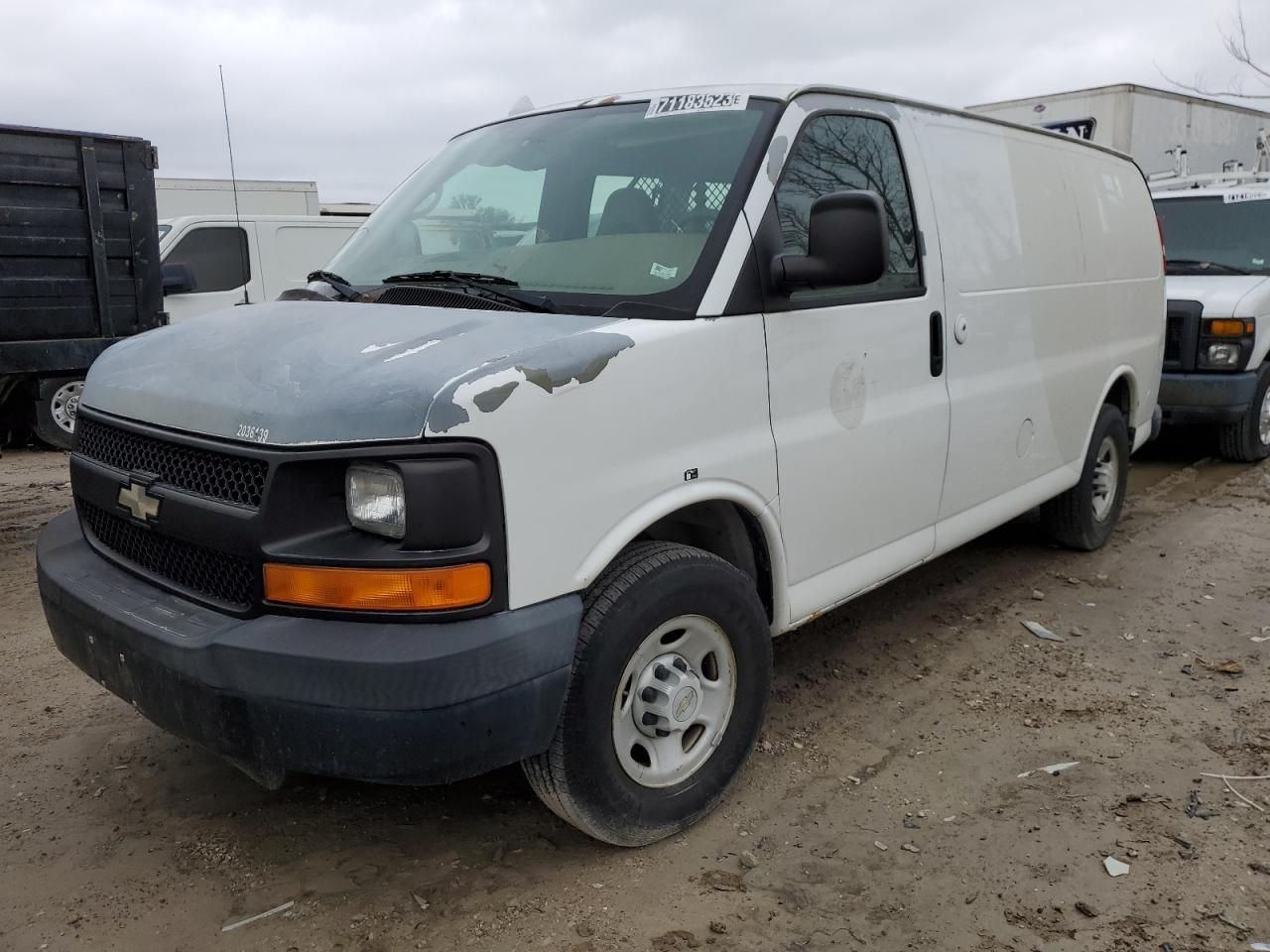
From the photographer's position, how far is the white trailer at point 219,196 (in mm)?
14547

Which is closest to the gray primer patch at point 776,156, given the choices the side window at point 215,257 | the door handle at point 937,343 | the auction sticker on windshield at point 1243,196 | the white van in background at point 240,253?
the door handle at point 937,343

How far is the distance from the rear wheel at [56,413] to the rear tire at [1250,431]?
8.21 meters

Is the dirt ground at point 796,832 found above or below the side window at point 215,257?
below

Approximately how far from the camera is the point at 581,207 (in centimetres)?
340

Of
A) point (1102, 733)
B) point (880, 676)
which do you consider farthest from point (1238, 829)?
point (880, 676)

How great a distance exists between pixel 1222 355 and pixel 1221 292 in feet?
1.75

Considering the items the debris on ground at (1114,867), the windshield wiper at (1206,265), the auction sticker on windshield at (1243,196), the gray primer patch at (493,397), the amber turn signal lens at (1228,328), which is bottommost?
the debris on ground at (1114,867)

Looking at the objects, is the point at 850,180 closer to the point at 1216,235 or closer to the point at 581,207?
the point at 581,207

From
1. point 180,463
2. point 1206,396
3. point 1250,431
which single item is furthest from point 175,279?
point 1250,431

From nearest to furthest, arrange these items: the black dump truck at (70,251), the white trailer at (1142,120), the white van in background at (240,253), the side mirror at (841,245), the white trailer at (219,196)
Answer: the side mirror at (841,245)
the black dump truck at (70,251)
the white van in background at (240,253)
the white trailer at (1142,120)
the white trailer at (219,196)

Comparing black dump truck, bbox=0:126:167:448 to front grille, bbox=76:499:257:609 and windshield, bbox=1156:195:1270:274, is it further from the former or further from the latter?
windshield, bbox=1156:195:1270:274

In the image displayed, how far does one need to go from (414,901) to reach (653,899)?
2.05 ft

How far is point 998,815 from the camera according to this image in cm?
317

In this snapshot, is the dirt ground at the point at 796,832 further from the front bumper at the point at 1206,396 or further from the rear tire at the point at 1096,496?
the front bumper at the point at 1206,396
